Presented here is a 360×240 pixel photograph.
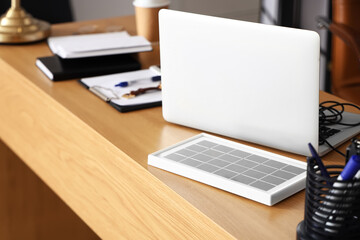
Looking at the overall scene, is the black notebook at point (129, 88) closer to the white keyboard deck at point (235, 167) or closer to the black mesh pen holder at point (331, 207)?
the white keyboard deck at point (235, 167)

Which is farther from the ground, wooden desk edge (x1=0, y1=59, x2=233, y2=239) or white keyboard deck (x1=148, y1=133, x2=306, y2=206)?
white keyboard deck (x1=148, y1=133, x2=306, y2=206)

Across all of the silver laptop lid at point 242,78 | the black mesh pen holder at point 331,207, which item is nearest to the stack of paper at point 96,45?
the silver laptop lid at point 242,78

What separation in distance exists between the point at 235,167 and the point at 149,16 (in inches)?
35.0

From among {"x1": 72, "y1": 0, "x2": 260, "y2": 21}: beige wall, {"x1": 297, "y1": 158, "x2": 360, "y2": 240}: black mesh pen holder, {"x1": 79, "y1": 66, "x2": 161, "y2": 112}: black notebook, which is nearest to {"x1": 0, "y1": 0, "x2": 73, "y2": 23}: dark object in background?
{"x1": 72, "y1": 0, "x2": 260, "y2": 21}: beige wall

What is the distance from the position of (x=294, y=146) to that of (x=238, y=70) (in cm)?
16

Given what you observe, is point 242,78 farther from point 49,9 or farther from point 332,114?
point 49,9

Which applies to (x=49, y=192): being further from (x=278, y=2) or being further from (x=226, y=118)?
(x=278, y=2)

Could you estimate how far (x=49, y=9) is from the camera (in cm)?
305

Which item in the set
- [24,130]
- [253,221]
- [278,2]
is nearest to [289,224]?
[253,221]

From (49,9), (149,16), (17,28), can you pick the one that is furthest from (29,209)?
(49,9)

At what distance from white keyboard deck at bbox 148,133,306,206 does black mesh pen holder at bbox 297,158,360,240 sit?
0.13 m

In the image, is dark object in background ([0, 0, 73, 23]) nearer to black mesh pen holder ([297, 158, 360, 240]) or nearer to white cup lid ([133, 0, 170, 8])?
white cup lid ([133, 0, 170, 8])

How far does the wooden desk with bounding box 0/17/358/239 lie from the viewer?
845 mm

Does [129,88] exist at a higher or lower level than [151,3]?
lower
